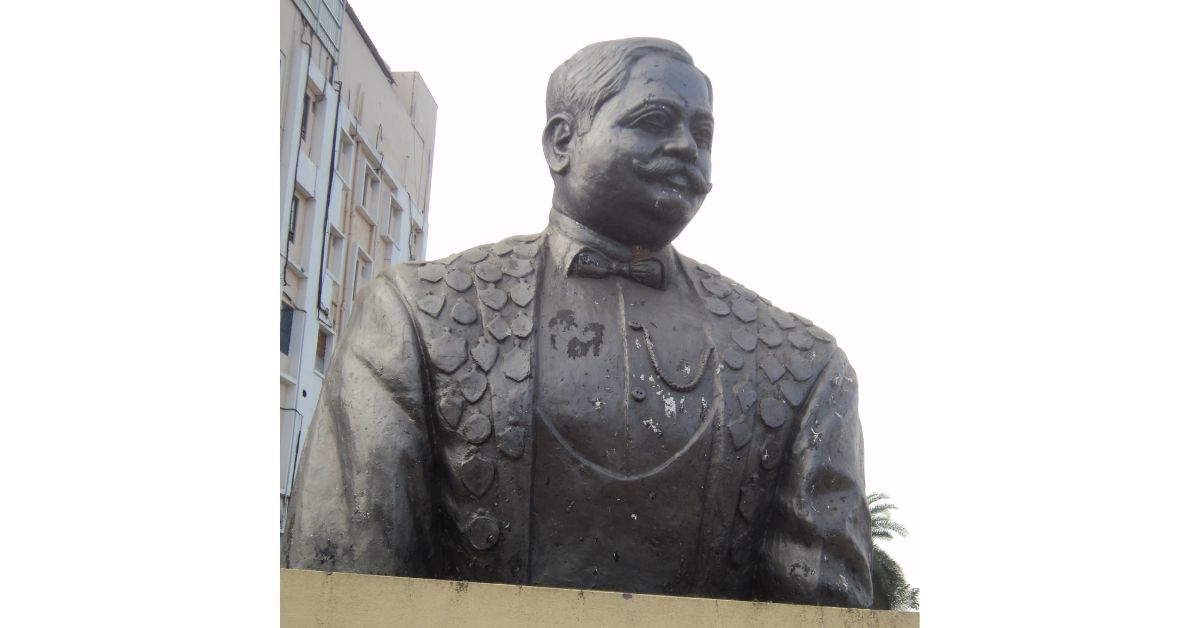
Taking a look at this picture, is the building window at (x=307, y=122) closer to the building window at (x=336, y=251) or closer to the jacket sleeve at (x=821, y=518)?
the building window at (x=336, y=251)

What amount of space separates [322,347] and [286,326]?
947 mm

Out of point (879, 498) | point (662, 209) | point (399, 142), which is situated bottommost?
point (879, 498)

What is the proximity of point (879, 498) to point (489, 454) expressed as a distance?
1374 cm

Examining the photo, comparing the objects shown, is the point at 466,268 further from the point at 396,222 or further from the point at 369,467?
the point at 396,222

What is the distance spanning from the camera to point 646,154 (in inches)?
155

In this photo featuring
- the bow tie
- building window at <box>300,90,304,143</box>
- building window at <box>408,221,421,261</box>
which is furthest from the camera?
building window at <box>300,90,304,143</box>

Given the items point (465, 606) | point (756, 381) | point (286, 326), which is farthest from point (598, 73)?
point (286, 326)

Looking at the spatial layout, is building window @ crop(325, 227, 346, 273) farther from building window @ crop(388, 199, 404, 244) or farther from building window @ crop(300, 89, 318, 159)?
building window @ crop(300, 89, 318, 159)

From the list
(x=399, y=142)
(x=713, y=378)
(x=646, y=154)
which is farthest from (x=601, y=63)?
(x=399, y=142)

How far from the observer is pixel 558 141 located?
4.21m

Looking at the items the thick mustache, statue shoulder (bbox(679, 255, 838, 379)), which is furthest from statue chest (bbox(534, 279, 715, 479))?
the thick mustache

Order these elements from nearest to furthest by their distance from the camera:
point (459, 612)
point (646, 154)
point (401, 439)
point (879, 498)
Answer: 1. point (459, 612)
2. point (401, 439)
3. point (646, 154)
4. point (879, 498)

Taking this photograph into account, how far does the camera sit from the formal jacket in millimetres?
3652

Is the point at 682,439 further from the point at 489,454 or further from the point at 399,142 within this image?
the point at 399,142
